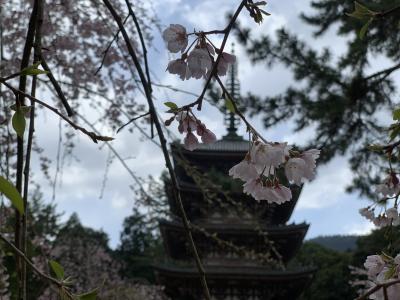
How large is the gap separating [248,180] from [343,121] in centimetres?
468

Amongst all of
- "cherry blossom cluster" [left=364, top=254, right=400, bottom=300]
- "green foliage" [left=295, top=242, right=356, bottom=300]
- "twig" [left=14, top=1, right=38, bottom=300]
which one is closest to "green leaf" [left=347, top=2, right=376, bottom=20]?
"cherry blossom cluster" [left=364, top=254, right=400, bottom=300]

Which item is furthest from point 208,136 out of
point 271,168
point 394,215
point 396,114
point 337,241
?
point 337,241

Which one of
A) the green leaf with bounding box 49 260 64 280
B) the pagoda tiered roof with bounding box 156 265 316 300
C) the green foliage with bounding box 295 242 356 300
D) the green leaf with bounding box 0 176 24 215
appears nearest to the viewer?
the green leaf with bounding box 0 176 24 215

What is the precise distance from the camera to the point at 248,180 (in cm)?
84

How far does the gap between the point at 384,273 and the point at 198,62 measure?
0.43 meters

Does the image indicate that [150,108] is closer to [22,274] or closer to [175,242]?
[22,274]

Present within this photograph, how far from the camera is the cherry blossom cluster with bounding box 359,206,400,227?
1180mm

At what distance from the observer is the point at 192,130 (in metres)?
0.88

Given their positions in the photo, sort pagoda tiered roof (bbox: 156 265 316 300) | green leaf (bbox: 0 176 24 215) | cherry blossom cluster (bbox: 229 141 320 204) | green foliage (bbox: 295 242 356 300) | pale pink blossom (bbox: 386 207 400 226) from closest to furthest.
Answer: green leaf (bbox: 0 176 24 215)
cherry blossom cluster (bbox: 229 141 320 204)
pale pink blossom (bbox: 386 207 400 226)
pagoda tiered roof (bbox: 156 265 316 300)
green foliage (bbox: 295 242 356 300)

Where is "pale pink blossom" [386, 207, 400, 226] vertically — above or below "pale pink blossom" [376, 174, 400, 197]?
below

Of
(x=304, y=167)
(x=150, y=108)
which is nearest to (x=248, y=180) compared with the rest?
(x=304, y=167)

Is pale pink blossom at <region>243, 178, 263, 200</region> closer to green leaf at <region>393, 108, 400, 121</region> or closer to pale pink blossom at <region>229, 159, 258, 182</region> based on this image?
pale pink blossom at <region>229, 159, 258, 182</region>

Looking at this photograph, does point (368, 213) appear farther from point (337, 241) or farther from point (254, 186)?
point (337, 241)

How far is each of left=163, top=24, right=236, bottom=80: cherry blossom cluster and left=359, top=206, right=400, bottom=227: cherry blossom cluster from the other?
54 cm
